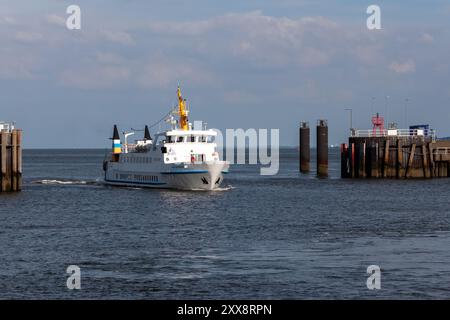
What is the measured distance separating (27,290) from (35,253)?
932 cm

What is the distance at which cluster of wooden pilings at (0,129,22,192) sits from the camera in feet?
244

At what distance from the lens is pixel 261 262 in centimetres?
3819

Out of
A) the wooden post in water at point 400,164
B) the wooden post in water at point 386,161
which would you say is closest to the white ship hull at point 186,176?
the wooden post in water at point 386,161

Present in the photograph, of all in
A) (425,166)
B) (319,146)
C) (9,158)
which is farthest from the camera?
(319,146)

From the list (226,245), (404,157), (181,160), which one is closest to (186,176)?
(181,160)

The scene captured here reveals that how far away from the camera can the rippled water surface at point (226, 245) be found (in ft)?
107

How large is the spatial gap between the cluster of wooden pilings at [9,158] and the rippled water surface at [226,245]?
1.38 meters

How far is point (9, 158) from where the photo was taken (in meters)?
75.5

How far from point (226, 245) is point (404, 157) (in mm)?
56476

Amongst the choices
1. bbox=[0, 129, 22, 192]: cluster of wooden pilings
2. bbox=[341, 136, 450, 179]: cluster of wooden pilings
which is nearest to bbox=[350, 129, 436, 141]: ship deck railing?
bbox=[341, 136, 450, 179]: cluster of wooden pilings

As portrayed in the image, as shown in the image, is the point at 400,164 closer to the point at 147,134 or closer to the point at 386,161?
the point at 386,161
